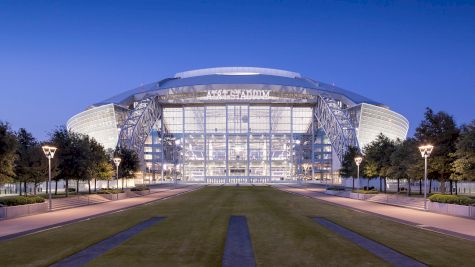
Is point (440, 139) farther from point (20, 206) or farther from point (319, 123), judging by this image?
point (319, 123)

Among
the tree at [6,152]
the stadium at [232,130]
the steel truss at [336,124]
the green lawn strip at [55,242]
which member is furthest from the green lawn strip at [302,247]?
the stadium at [232,130]

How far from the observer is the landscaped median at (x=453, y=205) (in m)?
31.2

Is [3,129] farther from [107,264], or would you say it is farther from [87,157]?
[107,264]

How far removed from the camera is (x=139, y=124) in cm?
12769

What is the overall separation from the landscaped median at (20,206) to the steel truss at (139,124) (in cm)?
8432

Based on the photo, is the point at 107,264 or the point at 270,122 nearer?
the point at 107,264

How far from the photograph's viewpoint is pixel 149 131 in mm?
135875

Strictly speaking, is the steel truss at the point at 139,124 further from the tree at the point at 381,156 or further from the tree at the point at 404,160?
the tree at the point at 404,160

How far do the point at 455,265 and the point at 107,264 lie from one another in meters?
11.2

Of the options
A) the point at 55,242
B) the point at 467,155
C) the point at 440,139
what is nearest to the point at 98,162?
the point at 440,139

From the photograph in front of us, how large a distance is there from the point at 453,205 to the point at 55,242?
26993mm

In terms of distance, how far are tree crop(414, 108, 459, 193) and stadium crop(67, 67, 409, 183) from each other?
80.8 metres

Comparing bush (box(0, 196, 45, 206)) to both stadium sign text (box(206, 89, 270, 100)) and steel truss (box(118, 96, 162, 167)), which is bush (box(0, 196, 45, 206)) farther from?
stadium sign text (box(206, 89, 270, 100))

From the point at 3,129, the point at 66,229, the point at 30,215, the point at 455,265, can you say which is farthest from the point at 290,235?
the point at 3,129
